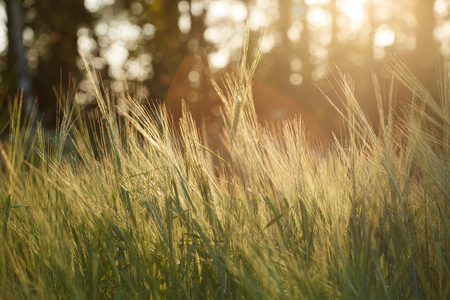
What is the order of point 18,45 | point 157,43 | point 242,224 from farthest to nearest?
point 157,43
point 18,45
point 242,224

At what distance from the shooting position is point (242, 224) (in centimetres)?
125

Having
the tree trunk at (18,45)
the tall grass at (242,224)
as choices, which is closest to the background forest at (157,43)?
the tree trunk at (18,45)

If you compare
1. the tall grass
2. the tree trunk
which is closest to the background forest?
the tree trunk

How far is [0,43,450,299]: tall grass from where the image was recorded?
1079 mm

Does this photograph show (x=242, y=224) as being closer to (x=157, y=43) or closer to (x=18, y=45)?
(x=18, y=45)

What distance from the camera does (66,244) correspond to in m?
1.22

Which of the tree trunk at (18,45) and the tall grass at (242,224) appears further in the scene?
the tree trunk at (18,45)

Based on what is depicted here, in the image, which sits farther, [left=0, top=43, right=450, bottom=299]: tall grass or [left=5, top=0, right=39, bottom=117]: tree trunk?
[left=5, top=0, right=39, bottom=117]: tree trunk

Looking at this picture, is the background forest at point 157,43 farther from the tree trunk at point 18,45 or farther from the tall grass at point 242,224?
the tall grass at point 242,224

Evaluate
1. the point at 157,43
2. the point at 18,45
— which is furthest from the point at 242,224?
the point at 157,43

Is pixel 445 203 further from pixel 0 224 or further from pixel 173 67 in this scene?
pixel 173 67

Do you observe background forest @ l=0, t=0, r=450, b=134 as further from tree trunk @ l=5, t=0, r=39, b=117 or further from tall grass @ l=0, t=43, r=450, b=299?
tall grass @ l=0, t=43, r=450, b=299

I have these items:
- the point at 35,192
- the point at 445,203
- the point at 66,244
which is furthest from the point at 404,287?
the point at 35,192

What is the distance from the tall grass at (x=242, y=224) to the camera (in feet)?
3.54
